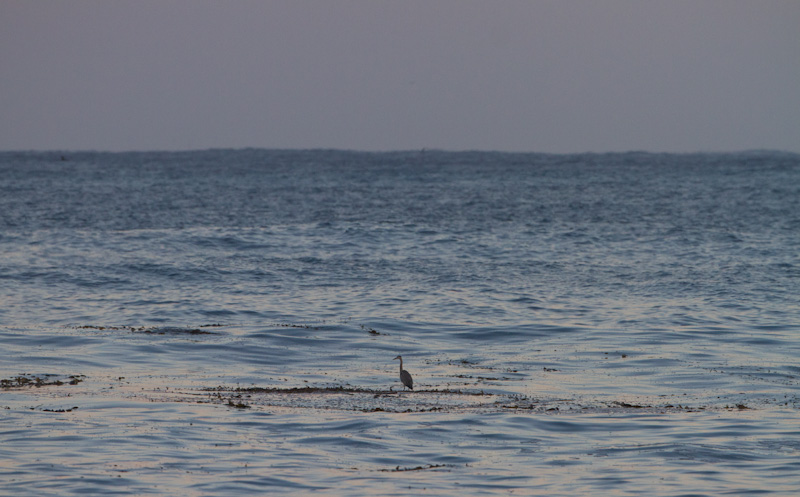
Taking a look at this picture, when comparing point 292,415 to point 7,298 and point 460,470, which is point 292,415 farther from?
point 7,298

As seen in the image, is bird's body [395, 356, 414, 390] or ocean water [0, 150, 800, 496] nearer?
ocean water [0, 150, 800, 496]

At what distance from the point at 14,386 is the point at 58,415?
2467 mm

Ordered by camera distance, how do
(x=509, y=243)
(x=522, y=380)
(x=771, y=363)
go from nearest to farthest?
1. (x=522, y=380)
2. (x=771, y=363)
3. (x=509, y=243)

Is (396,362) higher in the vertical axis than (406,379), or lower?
lower

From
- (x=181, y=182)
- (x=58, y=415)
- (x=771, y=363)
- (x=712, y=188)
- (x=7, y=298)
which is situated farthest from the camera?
(x=181, y=182)

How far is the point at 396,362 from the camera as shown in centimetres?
1950

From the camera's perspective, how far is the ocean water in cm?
1204

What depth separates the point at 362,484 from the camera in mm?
11391

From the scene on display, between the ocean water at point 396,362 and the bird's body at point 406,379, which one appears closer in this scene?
the ocean water at point 396,362

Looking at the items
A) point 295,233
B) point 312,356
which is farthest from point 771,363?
point 295,233

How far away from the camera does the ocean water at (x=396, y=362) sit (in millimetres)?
12039

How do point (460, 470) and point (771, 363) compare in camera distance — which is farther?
point (771, 363)

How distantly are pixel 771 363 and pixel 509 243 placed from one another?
22.7 m

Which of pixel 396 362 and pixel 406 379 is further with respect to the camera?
pixel 396 362
